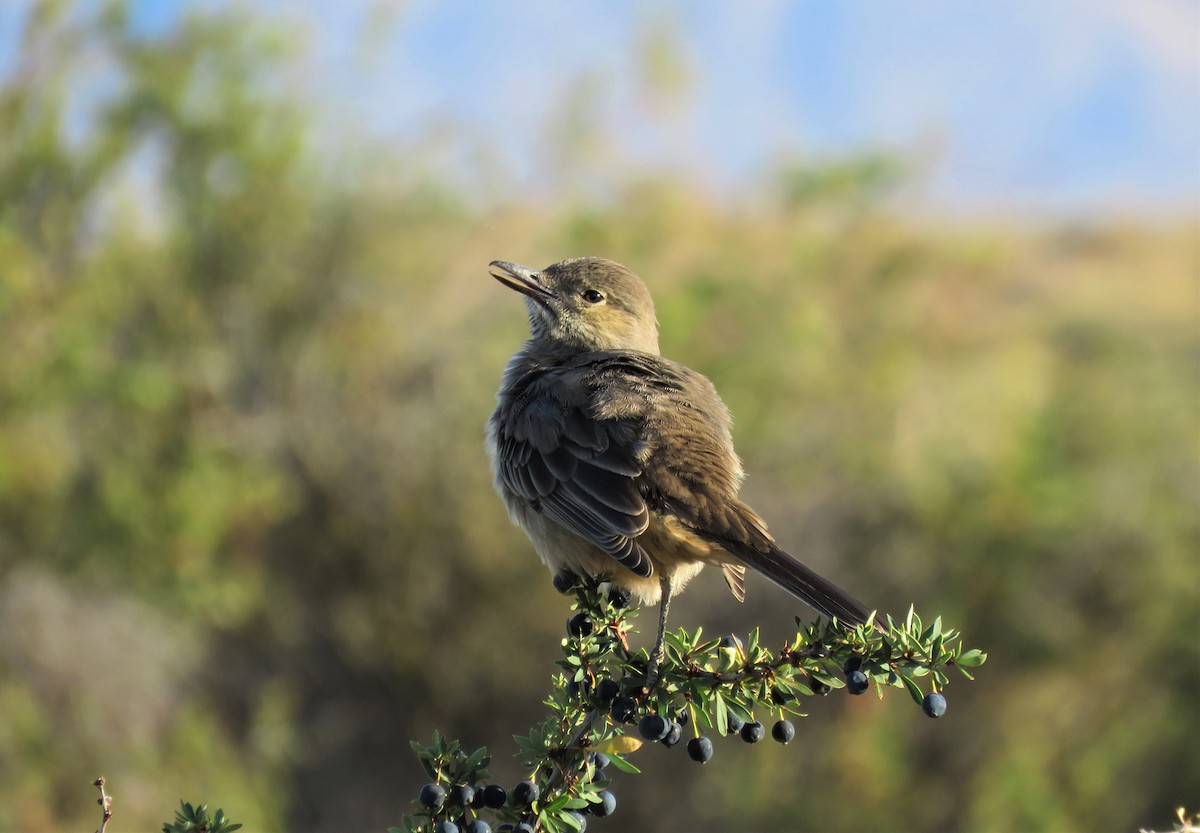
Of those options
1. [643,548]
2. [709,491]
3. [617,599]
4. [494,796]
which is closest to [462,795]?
[494,796]

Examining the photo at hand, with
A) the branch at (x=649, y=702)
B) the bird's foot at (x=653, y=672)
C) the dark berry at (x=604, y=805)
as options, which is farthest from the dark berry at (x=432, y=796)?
the bird's foot at (x=653, y=672)

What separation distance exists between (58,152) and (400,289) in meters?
3.31

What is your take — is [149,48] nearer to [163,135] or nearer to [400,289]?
[163,135]

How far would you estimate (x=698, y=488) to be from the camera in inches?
152

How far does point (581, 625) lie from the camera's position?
3197 mm

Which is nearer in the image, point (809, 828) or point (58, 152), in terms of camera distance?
point (809, 828)

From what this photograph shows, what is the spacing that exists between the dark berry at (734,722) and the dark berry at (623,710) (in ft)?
0.70

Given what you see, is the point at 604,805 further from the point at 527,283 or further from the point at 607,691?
the point at 527,283

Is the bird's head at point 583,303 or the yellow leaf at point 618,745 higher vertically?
the bird's head at point 583,303

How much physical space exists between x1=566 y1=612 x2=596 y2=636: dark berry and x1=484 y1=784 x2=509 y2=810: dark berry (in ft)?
1.82

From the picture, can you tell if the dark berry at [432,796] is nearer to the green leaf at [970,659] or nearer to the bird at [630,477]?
the bird at [630,477]

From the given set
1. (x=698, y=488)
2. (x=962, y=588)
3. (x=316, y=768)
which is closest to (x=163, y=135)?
(x=316, y=768)

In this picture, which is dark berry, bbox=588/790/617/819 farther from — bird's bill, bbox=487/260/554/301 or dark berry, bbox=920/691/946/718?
bird's bill, bbox=487/260/554/301

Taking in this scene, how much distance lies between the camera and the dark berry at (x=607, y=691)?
2.87 metres
